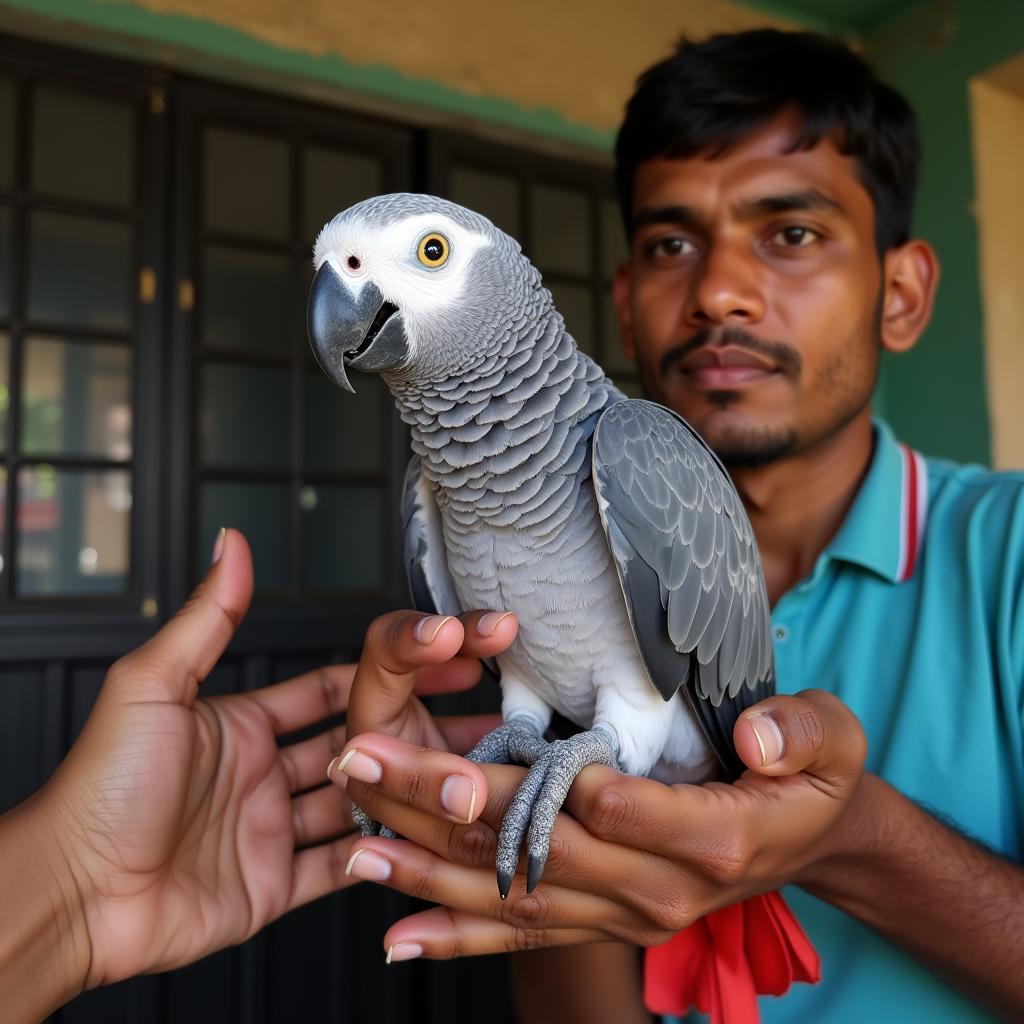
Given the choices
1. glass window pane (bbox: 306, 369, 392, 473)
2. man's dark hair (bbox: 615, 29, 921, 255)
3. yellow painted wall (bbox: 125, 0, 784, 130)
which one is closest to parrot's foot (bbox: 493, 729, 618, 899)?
man's dark hair (bbox: 615, 29, 921, 255)

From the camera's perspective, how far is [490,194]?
2270 mm

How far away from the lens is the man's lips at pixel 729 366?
3.34 feet

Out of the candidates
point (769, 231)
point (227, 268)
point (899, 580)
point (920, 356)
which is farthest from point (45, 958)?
point (920, 356)

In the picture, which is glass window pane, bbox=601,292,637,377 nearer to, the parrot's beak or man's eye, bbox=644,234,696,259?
man's eye, bbox=644,234,696,259

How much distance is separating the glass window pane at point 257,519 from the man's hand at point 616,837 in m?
1.53

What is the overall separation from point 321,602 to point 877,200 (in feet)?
4.85

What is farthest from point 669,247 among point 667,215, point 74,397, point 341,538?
point 74,397

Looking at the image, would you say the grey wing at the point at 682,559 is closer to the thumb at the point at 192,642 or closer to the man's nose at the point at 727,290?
the man's nose at the point at 727,290

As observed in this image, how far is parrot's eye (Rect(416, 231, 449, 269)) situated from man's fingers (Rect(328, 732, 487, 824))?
1.29 ft

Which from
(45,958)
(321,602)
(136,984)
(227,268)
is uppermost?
(227,268)

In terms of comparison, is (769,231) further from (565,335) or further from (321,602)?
(321,602)

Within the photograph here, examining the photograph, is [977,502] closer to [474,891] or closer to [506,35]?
[474,891]

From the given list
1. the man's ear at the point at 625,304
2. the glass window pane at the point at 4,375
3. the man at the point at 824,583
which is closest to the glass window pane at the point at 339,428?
the glass window pane at the point at 4,375

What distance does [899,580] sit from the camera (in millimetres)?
1043
